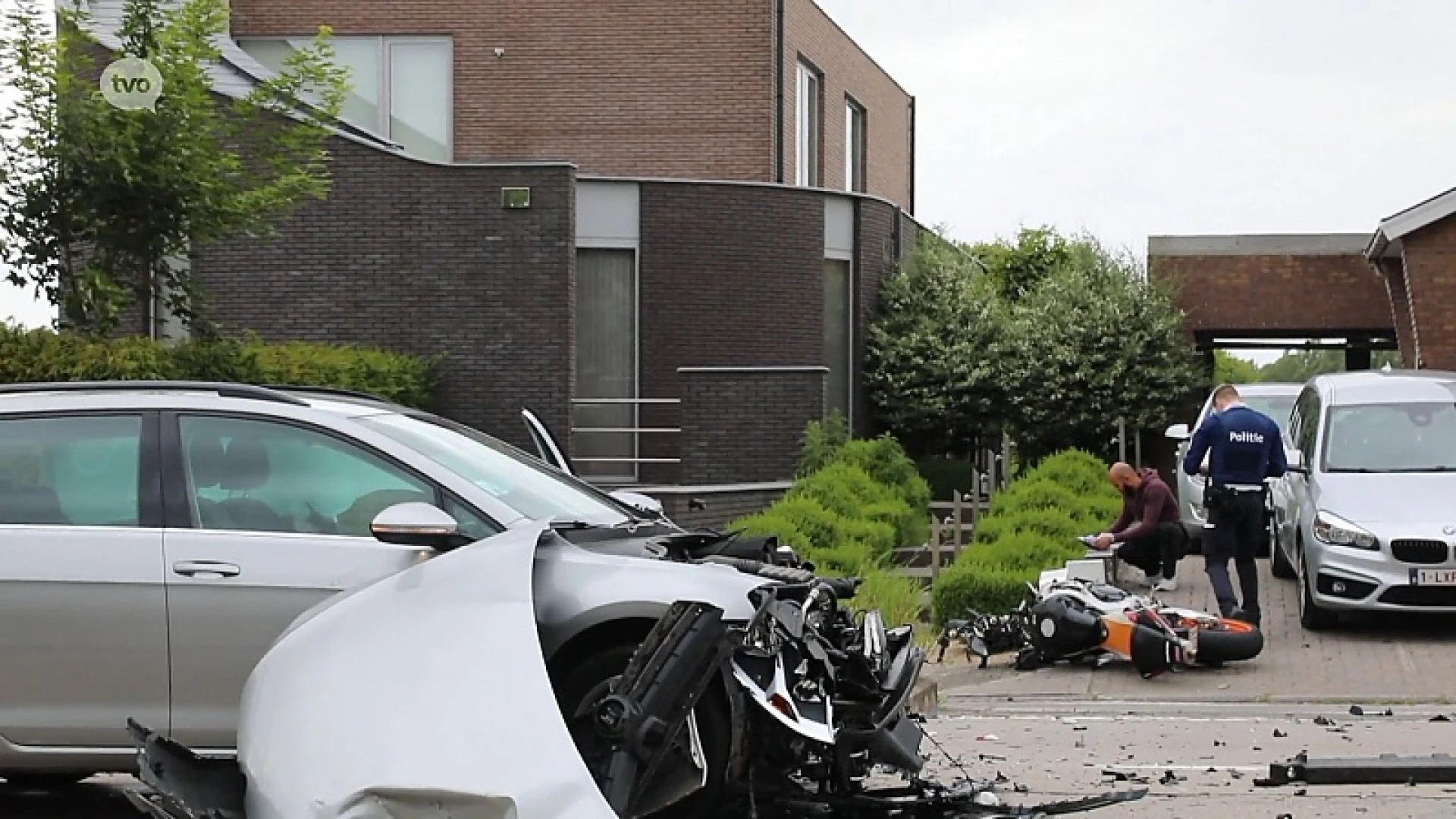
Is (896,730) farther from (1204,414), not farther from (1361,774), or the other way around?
(1204,414)

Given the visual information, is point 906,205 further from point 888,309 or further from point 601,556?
point 601,556

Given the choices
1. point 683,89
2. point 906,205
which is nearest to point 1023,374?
point 683,89

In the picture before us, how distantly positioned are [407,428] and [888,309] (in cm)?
2079

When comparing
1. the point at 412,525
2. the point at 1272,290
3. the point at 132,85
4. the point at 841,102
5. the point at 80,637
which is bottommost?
the point at 80,637

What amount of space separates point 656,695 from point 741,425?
17.6m

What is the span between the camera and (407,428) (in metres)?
8.17

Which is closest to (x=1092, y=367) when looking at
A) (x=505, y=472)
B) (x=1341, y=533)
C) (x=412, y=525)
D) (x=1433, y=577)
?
(x=1341, y=533)

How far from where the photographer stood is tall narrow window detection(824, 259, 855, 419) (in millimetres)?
27359

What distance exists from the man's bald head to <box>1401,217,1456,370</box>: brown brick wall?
8.43 m

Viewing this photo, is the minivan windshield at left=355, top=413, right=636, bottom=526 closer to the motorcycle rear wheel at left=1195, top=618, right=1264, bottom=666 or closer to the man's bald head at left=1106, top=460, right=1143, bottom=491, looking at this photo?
the motorcycle rear wheel at left=1195, top=618, right=1264, bottom=666

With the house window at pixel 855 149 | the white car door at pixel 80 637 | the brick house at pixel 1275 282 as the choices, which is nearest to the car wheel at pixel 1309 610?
the white car door at pixel 80 637

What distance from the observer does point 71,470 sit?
7781 millimetres

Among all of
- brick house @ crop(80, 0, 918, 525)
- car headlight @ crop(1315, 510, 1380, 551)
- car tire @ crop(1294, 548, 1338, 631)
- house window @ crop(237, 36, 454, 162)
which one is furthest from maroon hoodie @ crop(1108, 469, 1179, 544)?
house window @ crop(237, 36, 454, 162)

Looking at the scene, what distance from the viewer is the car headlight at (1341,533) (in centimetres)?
1408
